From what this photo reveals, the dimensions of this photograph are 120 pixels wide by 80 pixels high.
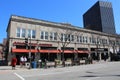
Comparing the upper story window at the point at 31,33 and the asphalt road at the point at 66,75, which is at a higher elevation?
the upper story window at the point at 31,33

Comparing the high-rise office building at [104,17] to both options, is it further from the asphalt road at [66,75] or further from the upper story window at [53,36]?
the asphalt road at [66,75]

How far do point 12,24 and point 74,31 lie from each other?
60.7ft

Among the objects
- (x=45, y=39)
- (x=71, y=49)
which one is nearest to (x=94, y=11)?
(x=71, y=49)

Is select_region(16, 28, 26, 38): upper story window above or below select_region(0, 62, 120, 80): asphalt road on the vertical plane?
above

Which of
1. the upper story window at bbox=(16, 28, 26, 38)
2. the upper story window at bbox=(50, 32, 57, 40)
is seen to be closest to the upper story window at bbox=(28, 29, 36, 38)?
the upper story window at bbox=(16, 28, 26, 38)

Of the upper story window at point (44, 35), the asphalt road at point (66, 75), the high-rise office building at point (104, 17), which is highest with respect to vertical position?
the high-rise office building at point (104, 17)

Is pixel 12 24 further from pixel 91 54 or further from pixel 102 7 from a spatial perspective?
pixel 102 7

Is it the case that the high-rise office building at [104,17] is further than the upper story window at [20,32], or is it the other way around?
the high-rise office building at [104,17]

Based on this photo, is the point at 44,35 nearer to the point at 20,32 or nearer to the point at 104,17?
the point at 20,32

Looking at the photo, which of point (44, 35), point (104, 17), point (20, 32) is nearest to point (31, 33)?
point (20, 32)

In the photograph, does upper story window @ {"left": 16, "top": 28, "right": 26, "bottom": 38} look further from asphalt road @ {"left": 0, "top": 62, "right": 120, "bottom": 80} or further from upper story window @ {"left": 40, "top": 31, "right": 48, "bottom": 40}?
asphalt road @ {"left": 0, "top": 62, "right": 120, "bottom": 80}

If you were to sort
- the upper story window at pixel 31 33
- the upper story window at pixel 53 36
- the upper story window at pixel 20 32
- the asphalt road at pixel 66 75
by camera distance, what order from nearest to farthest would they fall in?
the asphalt road at pixel 66 75, the upper story window at pixel 20 32, the upper story window at pixel 31 33, the upper story window at pixel 53 36

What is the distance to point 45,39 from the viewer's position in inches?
1540

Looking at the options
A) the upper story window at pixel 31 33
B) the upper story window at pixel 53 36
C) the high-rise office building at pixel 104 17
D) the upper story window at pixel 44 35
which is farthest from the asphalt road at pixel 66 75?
the high-rise office building at pixel 104 17
